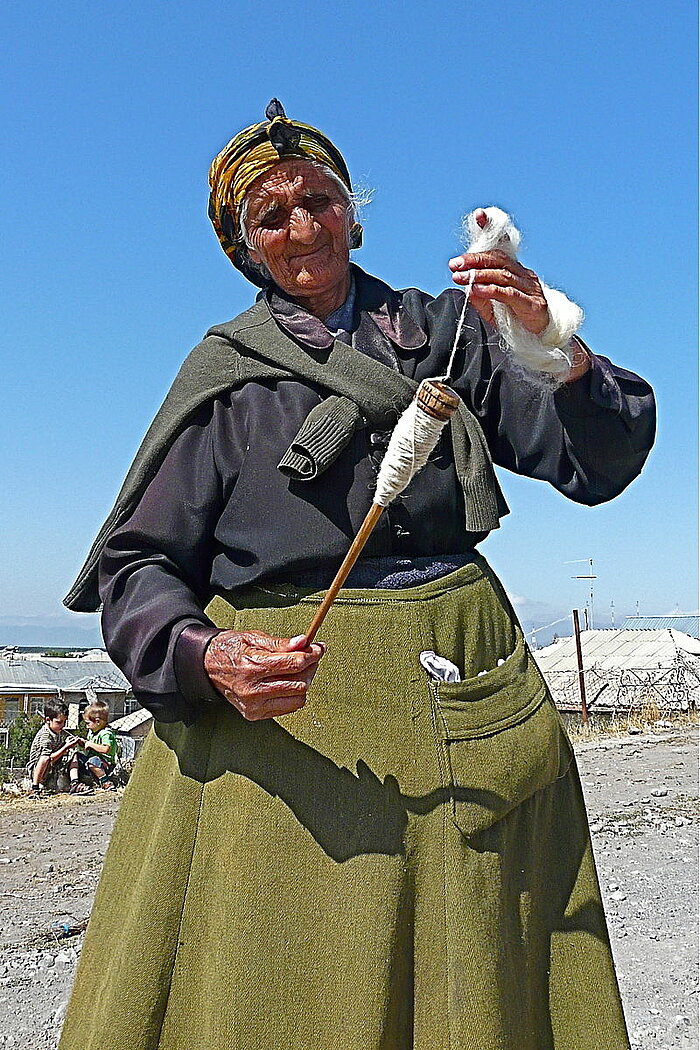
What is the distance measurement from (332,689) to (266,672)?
0.17 meters

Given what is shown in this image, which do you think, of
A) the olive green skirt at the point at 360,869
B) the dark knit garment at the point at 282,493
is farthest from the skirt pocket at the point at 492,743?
the dark knit garment at the point at 282,493

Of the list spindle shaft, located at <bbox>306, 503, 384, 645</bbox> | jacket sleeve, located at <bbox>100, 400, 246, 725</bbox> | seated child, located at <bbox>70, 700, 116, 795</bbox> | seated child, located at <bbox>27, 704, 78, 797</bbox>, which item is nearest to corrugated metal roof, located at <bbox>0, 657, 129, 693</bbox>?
seated child, located at <bbox>70, 700, 116, 795</bbox>

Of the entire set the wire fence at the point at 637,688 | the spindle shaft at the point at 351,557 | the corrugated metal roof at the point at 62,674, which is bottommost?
the corrugated metal roof at the point at 62,674

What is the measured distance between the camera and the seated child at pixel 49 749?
7.98m

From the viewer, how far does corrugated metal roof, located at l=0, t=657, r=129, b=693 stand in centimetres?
Result: 3312

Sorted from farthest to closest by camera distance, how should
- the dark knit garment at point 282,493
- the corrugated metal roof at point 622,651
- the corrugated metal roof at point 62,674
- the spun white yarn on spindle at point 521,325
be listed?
the corrugated metal roof at point 62,674 < the corrugated metal roof at point 622,651 < the dark knit garment at point 282,493 < the spun white yarn on spindle at point 521,325

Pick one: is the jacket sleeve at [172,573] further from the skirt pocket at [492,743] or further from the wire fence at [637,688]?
the wire fence at [637,688]

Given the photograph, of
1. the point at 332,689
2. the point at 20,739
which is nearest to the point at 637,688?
the point at 20,739

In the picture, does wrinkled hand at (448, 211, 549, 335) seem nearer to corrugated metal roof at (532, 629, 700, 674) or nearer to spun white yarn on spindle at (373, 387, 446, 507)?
spun white yarn on spindle at (373, 387, 446, 507)

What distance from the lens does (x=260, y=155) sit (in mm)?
1657

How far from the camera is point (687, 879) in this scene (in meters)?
5.09

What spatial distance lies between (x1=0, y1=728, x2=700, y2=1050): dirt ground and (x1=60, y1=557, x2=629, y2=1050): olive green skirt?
79.7 inches

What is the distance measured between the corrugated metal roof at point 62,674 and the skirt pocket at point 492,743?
30.6 metres

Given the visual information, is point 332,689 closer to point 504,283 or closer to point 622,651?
point 504,283
